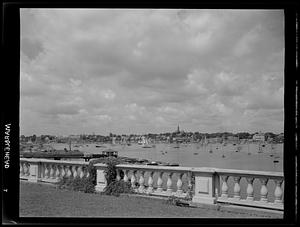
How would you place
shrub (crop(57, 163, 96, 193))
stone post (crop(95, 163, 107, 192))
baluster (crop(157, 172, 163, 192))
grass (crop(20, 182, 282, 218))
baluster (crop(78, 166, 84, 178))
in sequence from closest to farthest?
grass (crop(20, 182, 282, 218)) → baluster (crop(157, 172, 163, 192)) → stone post (crop(95, 163, 107, 192)) → shrub (crop(57, 163, 96, 193)) → baluster (crop(78, 166, 84, 178))

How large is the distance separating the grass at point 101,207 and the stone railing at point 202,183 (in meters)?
0.16

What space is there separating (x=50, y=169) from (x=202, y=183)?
3.32 metres

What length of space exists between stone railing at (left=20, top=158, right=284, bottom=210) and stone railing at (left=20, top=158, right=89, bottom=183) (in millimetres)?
18

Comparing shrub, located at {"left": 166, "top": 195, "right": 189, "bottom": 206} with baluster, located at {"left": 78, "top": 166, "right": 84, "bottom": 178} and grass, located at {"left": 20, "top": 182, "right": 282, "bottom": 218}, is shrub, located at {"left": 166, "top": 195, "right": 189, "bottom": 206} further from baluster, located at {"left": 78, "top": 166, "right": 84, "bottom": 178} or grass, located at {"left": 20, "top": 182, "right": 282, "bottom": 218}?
baluster, located at {"left": 78, "top": 166, "right": 84, "bottom": 178}

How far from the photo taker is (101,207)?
16.8 feet

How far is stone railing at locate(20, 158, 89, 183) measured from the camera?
6.61 metres

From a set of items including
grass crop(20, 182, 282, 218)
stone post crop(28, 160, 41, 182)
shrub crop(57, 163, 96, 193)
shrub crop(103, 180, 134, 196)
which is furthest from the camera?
stone post crop(28, 160, 41, 182)

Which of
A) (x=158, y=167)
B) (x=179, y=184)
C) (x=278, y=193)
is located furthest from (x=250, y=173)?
(x=158, y=167)

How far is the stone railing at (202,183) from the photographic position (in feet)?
15.4
